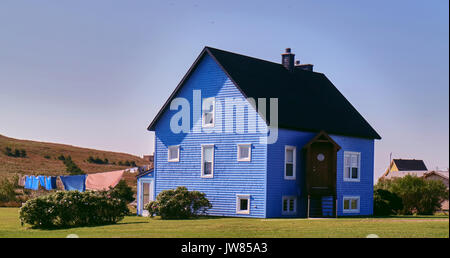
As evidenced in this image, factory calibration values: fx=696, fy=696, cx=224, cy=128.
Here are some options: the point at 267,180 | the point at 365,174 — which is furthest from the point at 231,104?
the point at 365,174

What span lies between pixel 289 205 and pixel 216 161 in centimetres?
447

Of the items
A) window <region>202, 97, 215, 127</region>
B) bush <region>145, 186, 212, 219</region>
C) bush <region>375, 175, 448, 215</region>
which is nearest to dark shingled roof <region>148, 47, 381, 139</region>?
window <region>202, 97, 215, 127</region>

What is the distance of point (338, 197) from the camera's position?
3916cm

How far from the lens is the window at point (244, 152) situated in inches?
1391

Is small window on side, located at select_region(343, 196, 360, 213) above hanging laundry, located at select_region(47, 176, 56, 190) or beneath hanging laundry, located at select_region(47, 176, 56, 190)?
beneath

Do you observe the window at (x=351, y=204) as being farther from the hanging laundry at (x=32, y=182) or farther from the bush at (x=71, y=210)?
the hanging laundry at (x=32, y=182)

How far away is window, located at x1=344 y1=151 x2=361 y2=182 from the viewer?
40031mm

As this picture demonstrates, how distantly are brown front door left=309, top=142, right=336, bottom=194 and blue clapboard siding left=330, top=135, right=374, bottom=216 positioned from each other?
2.09 meters

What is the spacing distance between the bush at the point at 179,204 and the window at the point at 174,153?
366 centimetres

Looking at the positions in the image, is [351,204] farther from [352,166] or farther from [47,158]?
[47,158]

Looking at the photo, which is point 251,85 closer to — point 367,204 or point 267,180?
point 267,180

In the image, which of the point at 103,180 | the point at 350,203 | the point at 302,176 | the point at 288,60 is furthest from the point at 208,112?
the point at 103,180

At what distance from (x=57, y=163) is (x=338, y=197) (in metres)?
62.5

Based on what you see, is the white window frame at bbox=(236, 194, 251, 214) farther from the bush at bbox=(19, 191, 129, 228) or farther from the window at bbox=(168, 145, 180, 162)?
the bush at bbox=(19, 191, 129, 228)
